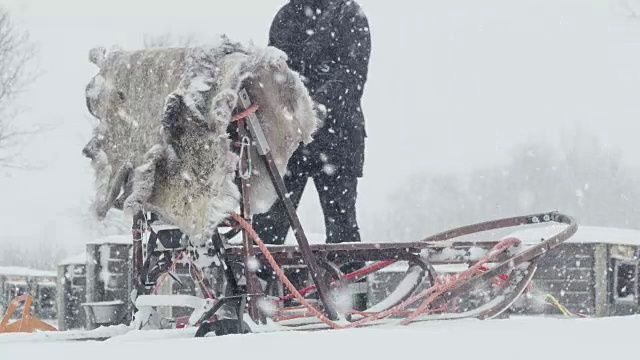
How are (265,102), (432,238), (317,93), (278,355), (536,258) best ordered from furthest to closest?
(432,238)
(317,93)
(536,258)
(265,102)
(278,355)

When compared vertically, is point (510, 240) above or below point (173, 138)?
below

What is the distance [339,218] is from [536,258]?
120 centimetres

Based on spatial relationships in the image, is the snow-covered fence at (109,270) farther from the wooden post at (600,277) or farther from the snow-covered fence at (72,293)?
the wooden post at (600,277)

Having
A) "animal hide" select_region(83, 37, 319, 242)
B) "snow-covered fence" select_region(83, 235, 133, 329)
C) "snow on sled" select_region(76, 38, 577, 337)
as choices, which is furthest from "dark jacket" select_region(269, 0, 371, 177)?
"snow-covered fence" select_region(83, 235, 133, 329)

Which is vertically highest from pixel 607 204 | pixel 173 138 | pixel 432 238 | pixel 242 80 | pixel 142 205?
pixel 242 80

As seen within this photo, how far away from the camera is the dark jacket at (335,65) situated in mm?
4891

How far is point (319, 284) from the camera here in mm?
3307

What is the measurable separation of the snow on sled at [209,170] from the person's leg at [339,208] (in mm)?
1005

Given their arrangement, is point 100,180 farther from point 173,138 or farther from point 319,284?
point 319,284

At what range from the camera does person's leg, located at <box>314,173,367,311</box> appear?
4910 millimetres

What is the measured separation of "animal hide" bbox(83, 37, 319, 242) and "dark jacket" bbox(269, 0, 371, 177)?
1382mm

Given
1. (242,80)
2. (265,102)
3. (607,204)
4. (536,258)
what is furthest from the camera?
(607,204)

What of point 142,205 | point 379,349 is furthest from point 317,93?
point 379,349

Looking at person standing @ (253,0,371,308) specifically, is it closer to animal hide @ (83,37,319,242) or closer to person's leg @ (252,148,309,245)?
person's leg @ (252,148,309,245)
